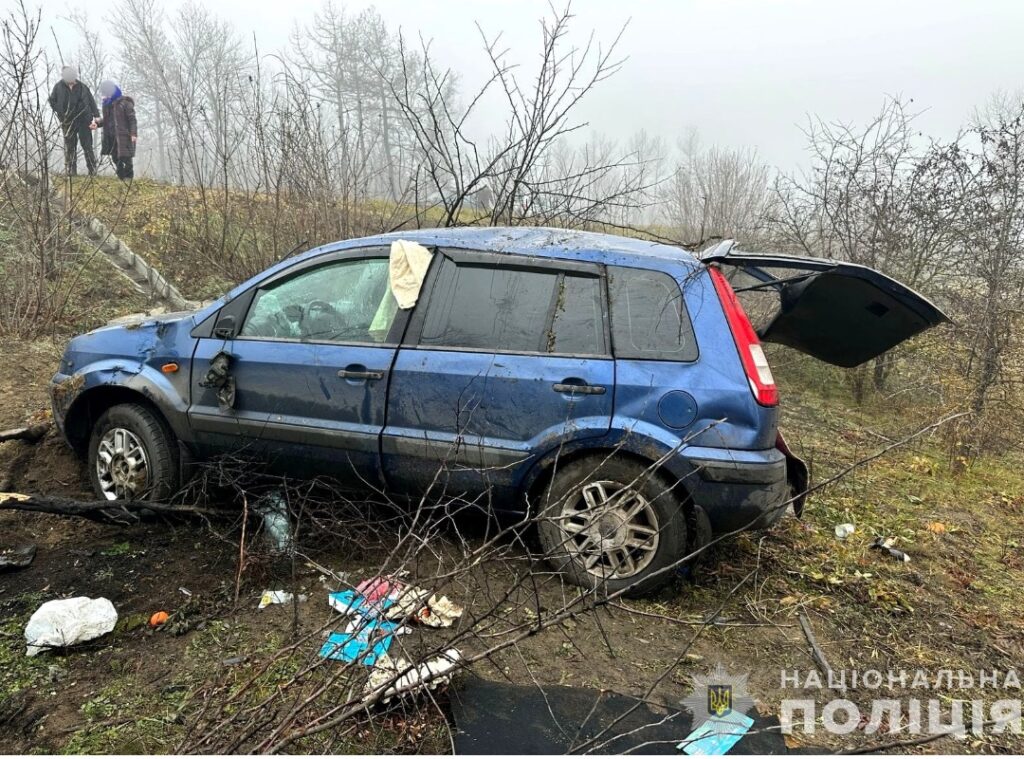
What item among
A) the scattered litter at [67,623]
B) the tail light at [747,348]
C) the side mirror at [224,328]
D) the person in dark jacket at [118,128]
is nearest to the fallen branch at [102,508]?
the scattered litter at [67,623]

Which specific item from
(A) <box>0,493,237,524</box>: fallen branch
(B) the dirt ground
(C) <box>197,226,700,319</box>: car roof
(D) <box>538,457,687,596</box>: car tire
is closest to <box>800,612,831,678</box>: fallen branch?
(B) the dirt ground

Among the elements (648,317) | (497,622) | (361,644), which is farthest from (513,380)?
(361,644)

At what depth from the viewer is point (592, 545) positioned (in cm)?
326

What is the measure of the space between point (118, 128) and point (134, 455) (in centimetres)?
1109

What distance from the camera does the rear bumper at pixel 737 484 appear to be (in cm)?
308

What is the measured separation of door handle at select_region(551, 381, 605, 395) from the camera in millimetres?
3186

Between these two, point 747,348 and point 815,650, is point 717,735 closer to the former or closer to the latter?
point 815,650

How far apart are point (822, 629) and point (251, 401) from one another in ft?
10.7

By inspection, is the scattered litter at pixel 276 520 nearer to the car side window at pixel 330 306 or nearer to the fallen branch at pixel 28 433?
the car side window at pixel 330 306

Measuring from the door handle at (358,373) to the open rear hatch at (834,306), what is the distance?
5.96ft

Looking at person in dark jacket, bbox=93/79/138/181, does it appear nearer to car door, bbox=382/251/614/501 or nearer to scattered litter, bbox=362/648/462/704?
car door, bbox=382/251/614/501

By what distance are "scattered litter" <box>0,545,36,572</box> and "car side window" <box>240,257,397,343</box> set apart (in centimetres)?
160

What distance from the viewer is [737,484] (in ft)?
10.2

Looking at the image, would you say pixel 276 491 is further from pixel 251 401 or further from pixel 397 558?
pixel 397 558
